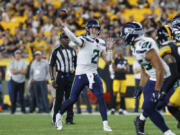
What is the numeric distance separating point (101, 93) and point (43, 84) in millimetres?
5993

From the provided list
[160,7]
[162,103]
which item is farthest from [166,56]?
[160,7]

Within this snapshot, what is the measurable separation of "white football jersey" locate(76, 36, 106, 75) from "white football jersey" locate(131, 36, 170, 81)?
135 centimetres

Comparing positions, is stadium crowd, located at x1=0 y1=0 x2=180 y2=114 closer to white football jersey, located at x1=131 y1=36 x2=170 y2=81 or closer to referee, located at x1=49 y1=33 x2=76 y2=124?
referee, located at x1=49 y1=33 x2=76 y2=124

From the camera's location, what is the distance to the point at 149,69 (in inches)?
240

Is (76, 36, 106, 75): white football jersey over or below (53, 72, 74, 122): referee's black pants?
over

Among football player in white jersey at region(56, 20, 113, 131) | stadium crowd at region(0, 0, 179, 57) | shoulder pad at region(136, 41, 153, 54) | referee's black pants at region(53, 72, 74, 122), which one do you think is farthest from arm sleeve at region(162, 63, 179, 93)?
stadium crowd at region(0, 0, 179, 57)

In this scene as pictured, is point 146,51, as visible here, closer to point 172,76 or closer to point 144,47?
point 144,47

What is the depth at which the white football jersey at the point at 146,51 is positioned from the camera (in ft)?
18.8

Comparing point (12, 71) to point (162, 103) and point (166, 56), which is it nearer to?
point (162, 103)

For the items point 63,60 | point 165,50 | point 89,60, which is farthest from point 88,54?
point 165,50

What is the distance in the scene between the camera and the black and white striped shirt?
863cm

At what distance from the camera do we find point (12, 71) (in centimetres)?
1298

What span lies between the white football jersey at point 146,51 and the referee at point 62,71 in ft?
8.86

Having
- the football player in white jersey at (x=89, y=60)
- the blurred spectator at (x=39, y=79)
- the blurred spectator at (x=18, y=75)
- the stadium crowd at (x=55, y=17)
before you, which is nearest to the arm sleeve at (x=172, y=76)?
the football player in white jersey at (x=89, y=60)
